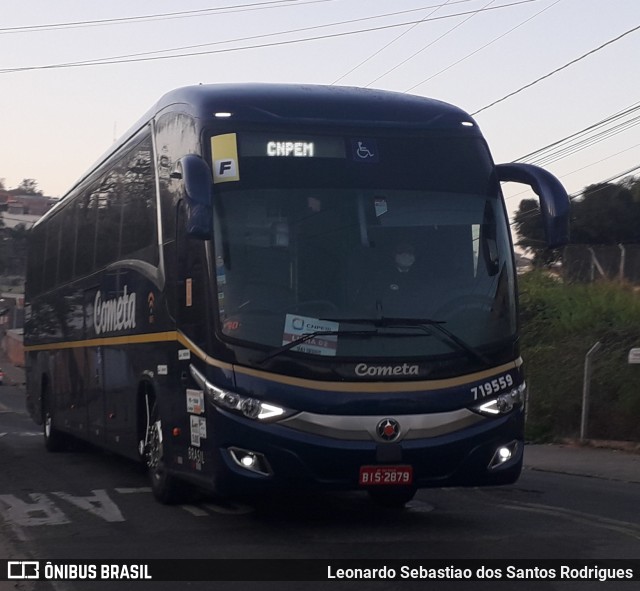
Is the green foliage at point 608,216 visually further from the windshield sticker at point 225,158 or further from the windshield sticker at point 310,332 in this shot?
the windshield sticker at point 310,332

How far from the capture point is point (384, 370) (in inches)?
355

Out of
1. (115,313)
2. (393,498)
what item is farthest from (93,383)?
(393,498)

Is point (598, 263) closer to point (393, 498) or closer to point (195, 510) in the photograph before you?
point (393, 498)

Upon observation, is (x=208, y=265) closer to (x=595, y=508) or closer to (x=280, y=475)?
(x=280, y=475)

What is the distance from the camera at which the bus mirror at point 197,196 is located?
8812mm

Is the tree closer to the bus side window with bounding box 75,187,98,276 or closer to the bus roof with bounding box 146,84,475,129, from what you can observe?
the bus side window with bounding box 75,187,98,276

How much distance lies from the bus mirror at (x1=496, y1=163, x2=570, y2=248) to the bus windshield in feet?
0.95

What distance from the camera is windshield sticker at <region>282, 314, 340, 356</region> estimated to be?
352 inches

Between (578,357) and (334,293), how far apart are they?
13.0 m

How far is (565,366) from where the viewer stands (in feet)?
70.2

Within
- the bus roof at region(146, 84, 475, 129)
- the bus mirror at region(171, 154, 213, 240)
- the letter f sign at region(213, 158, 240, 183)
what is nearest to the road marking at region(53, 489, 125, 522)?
the bus mirror at region(171, 154, 213, 240)

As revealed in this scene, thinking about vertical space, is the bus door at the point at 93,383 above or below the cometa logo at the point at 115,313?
below

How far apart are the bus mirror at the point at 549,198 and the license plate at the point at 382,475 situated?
7.42 feet

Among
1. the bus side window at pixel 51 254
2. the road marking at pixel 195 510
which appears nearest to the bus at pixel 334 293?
the road marking at pixel 195 510
